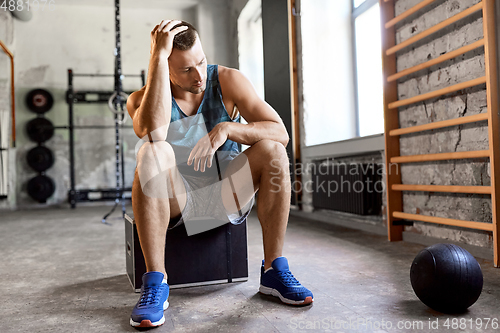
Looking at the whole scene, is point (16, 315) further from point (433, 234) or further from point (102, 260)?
point (433, 234)

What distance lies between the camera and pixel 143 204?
4.54 feet

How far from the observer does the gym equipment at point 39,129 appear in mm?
6199

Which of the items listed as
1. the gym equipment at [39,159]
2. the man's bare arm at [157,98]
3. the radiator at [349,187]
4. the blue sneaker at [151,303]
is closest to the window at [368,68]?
the radiator at [349,187]

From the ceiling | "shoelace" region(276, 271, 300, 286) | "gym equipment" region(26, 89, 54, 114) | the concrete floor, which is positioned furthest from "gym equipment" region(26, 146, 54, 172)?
"shoelace" region(276, 271, 300, 286)

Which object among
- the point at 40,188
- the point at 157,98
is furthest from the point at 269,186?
the point at 40,188

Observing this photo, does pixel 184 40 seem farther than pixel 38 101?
No

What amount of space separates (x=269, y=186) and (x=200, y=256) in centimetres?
46

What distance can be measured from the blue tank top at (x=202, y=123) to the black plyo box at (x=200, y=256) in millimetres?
291

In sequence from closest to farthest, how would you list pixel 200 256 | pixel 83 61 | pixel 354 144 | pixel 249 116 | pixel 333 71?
1. pixel 249 116
2. pixel 200 256
3. pixel 354 144
4. pixel 333 71
5. pixel 83 61

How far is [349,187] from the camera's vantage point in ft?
10.8

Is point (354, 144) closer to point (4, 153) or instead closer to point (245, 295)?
point (245, 295)

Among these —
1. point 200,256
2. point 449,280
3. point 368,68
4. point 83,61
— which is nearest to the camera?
point 449,280

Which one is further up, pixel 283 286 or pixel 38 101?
pixel 38 101

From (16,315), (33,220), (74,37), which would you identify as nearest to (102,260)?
(16,315)
